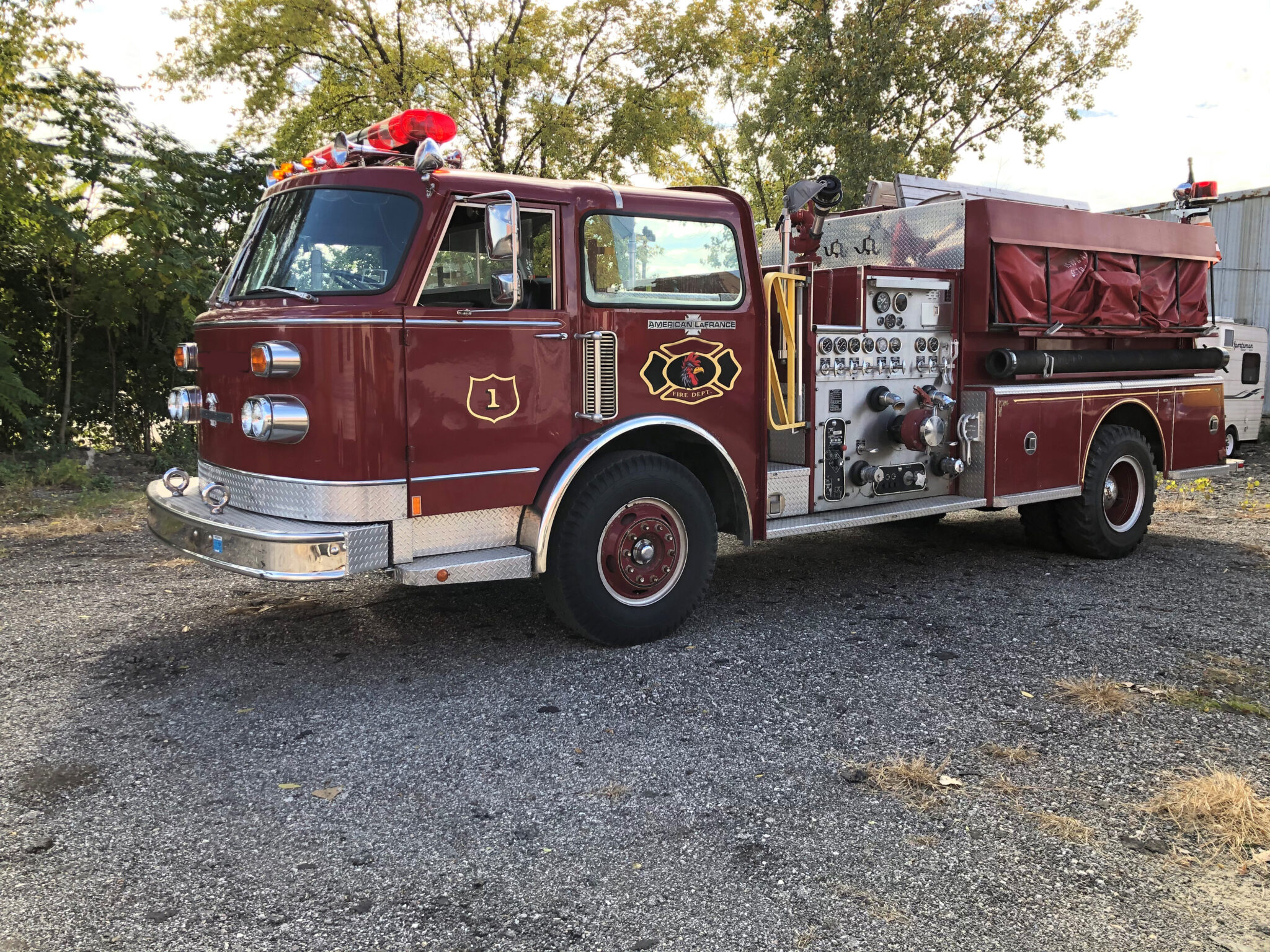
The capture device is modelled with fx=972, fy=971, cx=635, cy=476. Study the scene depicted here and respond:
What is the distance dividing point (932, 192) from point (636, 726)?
519cm

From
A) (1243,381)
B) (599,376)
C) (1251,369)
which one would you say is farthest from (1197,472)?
(1251,369)

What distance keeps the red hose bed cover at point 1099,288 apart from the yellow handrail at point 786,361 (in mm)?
1832

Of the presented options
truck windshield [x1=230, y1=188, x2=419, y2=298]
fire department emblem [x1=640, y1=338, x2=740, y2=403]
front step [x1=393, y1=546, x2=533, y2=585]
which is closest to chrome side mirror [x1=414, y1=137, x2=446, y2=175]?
truck windshield [x1=230, y1=188, x2=419, y2=298]

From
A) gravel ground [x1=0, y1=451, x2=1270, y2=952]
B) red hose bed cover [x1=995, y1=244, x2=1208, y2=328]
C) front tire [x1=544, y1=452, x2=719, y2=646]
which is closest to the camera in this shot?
gravel ground [x1=0, y1=451, x2=1270, y2=952]

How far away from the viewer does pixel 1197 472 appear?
27.3 ft

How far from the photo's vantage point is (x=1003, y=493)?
22.5ft

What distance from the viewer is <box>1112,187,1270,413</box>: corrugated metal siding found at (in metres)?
17.6

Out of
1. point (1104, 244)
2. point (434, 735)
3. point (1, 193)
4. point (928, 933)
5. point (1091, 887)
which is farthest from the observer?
point (1, 193)

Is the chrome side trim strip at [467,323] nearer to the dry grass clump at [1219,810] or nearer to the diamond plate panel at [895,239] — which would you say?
the diamond plate panel at [895,239]

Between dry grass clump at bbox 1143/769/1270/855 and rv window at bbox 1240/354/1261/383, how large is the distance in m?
14.8

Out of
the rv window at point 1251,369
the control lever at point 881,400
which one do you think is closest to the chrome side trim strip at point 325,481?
the control lever at point 881,400

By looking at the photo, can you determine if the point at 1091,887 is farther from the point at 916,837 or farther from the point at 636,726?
the point at 636,726

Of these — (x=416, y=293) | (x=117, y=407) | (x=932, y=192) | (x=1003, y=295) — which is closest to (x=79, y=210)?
(x=117, y=407)

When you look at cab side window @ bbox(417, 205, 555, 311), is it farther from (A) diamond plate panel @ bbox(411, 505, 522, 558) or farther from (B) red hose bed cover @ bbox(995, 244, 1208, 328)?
(B) red hose bed cover @ bbox(995, 244, 1208, 328)
